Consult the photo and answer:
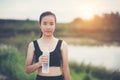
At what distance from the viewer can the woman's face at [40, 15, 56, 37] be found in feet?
7.41

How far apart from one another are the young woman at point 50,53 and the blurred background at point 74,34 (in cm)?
4

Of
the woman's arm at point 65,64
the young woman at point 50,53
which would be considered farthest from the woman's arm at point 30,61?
the woman's arm at point 65,64

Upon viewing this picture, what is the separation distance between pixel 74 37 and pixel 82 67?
27cm

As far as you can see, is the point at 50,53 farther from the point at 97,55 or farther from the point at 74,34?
the point at 97,55

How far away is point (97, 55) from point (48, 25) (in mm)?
496

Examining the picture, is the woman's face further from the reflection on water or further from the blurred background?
the reflection on water

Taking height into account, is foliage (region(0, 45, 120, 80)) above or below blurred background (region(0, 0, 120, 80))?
below

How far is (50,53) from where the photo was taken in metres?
2.24

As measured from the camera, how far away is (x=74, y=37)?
2326 millimetres

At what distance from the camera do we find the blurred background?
7.57ft

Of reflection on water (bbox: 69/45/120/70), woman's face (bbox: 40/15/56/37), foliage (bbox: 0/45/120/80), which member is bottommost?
foliage (bbox: 0/45/120/80)

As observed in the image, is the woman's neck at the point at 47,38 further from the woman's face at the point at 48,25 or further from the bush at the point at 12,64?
the bush at the point at 12,64

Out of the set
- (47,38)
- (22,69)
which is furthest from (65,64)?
(22,69)

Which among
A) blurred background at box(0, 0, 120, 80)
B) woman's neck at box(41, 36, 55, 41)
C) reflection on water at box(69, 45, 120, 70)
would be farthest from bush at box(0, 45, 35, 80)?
reflection on water at box(69, 45, 120, 70)
